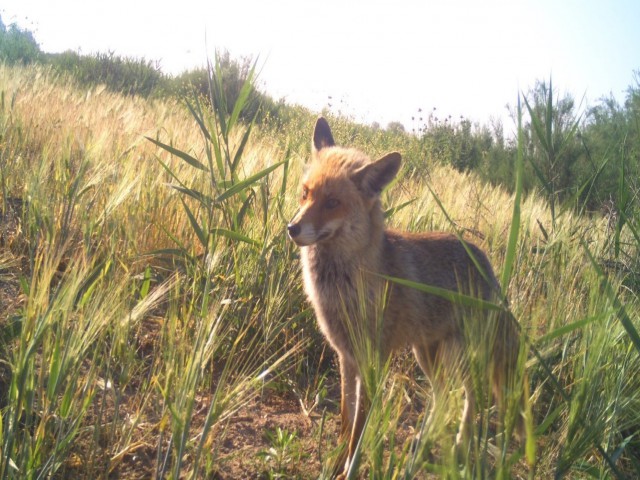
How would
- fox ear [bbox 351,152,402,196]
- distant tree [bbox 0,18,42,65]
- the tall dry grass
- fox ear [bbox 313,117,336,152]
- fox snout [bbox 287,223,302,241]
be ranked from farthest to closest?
1. distant tree [bbox 0,18,42,65]
2. fox ear [bbox 313,117,336,152]
3. fox ear [bbox 351,152,402,196]
4. fox snout [bbox 287,223,302,241]
5. the tall dry grass

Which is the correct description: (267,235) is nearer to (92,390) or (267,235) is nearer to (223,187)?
(223,187)

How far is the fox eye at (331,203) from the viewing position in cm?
336

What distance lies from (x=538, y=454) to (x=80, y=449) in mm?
1816

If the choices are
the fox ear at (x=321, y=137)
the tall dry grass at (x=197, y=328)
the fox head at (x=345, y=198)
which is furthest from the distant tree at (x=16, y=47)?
the fox head at (x=345, y=198)

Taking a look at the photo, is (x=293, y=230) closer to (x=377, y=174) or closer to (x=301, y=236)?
(x=301, y=236)

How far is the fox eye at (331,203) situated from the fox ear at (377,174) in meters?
0.19

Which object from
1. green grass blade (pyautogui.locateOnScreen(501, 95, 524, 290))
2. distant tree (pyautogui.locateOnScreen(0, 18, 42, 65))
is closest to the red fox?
green grass blade (pyautogui.locateOnScreen(501, 95, 524, 290))

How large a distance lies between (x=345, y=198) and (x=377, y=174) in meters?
0.25

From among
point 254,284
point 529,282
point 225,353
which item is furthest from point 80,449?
point 529,282

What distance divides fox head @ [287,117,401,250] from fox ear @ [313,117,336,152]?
410 mm

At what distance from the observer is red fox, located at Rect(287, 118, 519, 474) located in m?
3.14

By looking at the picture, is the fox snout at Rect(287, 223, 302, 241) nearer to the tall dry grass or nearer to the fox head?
the fox head

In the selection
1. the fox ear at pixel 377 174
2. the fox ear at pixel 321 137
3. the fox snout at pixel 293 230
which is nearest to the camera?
the fox snout at pixel 293 230

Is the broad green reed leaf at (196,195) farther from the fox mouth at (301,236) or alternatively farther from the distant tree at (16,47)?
the distant tree at (16,47)
